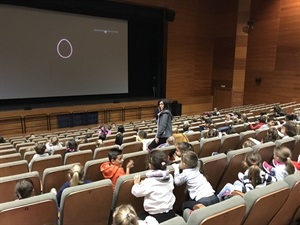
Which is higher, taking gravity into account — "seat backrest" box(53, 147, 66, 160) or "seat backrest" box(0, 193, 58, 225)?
"seat backrest" box(0, 193, 58, 225)

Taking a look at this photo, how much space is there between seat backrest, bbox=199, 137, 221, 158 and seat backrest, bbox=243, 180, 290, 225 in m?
1.86

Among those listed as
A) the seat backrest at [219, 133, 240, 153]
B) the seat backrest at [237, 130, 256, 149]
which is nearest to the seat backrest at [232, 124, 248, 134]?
the seat backrest at [237, 130, 256, 149]

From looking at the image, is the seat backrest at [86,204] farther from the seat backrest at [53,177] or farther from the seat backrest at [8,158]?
the seat backrest at [8,158]

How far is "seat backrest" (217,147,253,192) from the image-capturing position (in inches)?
112

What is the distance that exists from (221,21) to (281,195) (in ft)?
46.0

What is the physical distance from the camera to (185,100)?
1409cm

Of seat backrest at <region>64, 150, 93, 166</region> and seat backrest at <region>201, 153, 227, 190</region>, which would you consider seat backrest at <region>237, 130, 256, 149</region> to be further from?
seat backrest at <region>64, 150, 93, 166</region>

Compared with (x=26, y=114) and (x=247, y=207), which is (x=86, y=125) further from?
(x=247, y=207)

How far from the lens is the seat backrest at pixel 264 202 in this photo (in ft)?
5.43

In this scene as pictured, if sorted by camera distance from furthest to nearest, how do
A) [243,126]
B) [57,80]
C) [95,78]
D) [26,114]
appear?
[95,78]
[57,80]
[26,114]
[243,126]

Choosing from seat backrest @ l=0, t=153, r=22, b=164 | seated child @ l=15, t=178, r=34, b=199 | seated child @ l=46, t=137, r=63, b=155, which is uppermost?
seated child @ l=15, t=178, r=34, b=199

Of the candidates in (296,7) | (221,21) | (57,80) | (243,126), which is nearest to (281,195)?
(243,126)

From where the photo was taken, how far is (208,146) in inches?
148

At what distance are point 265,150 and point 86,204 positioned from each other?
7.16ft
